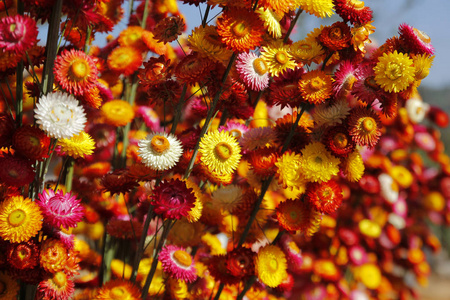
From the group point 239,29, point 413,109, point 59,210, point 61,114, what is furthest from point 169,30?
point 413,109

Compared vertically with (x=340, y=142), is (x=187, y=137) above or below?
below

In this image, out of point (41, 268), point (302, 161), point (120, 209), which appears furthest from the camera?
point (120, 209)

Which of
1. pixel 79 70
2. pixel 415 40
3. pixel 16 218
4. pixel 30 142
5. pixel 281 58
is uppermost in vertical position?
pixel 415 40

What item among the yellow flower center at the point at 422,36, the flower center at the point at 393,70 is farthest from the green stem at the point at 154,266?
the yellow flower center at the point at 422,36

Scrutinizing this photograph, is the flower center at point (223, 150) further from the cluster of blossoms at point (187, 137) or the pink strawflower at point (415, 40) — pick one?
the pink strawflower at point (415, 40)

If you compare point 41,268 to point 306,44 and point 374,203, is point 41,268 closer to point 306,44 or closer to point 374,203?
point 306,44

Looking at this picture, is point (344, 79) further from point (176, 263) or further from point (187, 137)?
point (176, 263)

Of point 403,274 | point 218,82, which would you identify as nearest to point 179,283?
point 218,82
